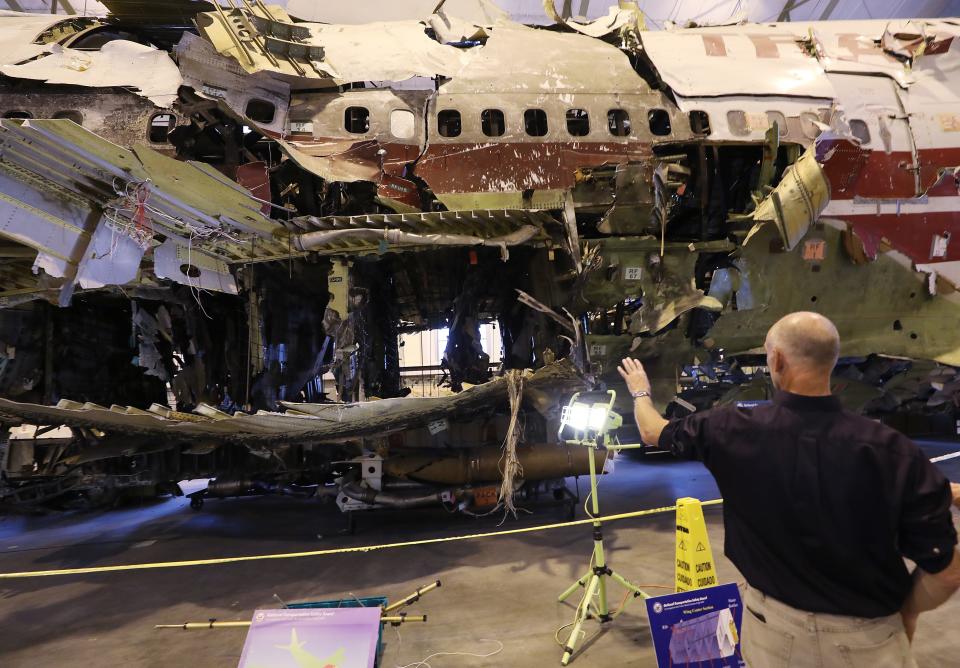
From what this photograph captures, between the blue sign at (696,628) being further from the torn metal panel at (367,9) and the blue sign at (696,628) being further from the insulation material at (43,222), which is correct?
the torn metal panel at (367,9)

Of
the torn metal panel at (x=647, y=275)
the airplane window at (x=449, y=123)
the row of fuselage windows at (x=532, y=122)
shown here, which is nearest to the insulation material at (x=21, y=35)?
the row of fuselage windows at (x=532, y=122)

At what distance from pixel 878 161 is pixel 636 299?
3.28m

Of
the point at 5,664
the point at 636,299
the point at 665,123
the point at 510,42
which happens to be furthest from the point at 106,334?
the point at 665,123

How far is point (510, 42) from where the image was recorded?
6.94 meters

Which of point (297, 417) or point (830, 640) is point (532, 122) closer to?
point (297, 417)

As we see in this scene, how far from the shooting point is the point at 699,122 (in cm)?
649

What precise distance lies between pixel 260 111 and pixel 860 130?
7120 millimetres

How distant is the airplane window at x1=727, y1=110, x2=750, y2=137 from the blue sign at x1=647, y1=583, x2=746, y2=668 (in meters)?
5.48

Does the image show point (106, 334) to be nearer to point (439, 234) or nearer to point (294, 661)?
point (439, 234)

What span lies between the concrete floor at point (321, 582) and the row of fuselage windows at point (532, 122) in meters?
4.62

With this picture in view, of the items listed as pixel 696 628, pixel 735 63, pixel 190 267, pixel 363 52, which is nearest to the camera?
pixel 696 628

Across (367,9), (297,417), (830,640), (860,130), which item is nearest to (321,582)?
(297,417)

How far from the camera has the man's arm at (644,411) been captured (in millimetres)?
2205

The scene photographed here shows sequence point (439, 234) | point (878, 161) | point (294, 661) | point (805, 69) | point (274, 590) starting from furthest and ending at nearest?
point (805, 69) < point (878, 161) < point (439, 234) < point (274, 590) < point (294, 661)
